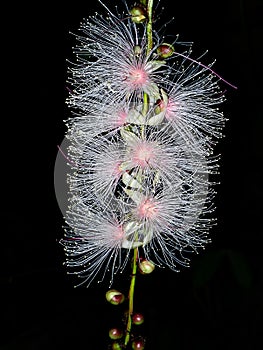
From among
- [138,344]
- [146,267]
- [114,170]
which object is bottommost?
[138,344]

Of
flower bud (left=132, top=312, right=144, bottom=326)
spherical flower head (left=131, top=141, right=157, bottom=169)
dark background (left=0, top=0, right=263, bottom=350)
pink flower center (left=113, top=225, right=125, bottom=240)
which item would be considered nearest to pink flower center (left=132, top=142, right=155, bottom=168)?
spherical flower head (left=131, top=141, right=157, bottom=169)

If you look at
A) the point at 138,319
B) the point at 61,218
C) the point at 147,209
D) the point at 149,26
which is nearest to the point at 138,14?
the point at 149,26

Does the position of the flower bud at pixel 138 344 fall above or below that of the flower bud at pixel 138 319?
below

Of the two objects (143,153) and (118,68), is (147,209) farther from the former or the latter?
(118,68)

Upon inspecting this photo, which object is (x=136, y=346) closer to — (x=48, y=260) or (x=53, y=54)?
(x=48, y=260)

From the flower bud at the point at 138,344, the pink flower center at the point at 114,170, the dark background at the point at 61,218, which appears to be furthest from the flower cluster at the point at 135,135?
the dark background at the point at 61,218

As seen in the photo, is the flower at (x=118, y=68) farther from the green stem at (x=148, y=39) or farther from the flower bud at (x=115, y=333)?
the flower bud at (x=115, y=333)

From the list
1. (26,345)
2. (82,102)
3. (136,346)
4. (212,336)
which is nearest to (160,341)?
(212,336)
